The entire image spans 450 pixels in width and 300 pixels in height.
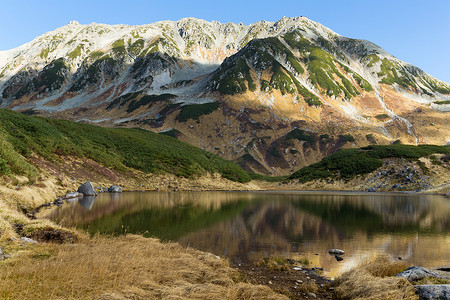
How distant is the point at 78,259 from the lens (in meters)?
11.6

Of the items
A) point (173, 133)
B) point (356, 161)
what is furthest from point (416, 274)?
point (173, 133)

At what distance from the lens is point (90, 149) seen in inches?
3255

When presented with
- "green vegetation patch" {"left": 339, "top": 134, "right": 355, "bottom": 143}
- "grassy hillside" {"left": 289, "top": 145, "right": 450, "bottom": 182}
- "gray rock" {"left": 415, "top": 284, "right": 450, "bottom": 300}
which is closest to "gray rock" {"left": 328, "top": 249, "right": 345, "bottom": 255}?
"gray rock" {"left": 415, "top": 284, "right": 450, "bottom": 300}

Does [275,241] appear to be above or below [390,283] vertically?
below

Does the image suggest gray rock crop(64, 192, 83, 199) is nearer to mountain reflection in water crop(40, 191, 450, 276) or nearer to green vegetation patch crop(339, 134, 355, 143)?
mountain reflection in water crop(40, 191, 450, 276)

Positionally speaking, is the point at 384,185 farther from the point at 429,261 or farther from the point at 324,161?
the point at 429,261

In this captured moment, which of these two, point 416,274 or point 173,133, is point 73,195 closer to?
point 416,274

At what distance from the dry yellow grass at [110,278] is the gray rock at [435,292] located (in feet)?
17.1

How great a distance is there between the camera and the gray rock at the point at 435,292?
10281 millimetres

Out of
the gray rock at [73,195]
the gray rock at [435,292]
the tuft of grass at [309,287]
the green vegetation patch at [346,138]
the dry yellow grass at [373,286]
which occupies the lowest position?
the gray rock at [73,195]

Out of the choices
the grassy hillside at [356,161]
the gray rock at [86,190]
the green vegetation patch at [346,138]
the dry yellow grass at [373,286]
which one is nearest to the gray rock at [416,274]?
→ the dry yellow grass at [373,286]

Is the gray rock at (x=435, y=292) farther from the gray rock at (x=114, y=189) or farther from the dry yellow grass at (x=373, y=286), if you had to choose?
the gray rock at (x=114, y=189)

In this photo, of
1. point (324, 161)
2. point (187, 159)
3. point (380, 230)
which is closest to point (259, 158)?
point (324, 161)

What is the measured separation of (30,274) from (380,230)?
30.0 meters
